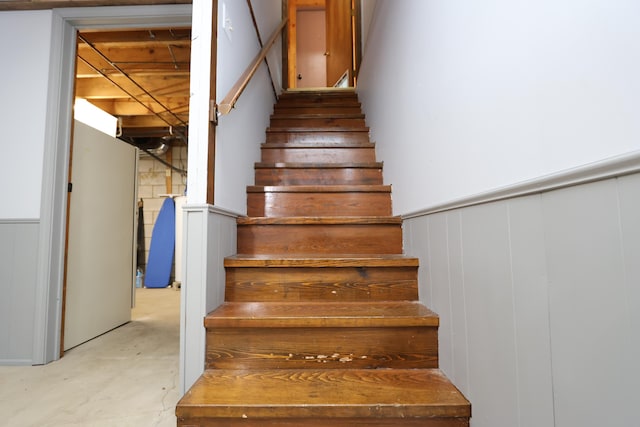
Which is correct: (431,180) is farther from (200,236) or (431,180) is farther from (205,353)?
(205,353)

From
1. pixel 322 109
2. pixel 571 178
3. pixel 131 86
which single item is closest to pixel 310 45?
pixel 322 109

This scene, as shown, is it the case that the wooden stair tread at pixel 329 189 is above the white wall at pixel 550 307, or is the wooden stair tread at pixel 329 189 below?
above

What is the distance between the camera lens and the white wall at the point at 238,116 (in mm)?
1269

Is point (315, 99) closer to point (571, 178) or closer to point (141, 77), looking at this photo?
point (141, 77)

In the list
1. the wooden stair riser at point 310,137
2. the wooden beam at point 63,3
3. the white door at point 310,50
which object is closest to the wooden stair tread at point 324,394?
the wooden stair riser at point 310,137

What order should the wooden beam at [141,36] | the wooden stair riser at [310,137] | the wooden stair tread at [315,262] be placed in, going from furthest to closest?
the wooden stair riser at [310,137] → the wooden beam at [141,36] → the wooden stair tread at [315,262]

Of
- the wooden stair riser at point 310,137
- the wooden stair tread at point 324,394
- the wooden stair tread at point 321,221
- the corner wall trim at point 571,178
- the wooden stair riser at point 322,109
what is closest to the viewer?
Result: the corner wall trim at point 571,178

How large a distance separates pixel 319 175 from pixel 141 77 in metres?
2.52

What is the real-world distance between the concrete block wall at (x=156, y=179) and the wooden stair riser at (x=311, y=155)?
2.93m

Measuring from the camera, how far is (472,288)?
0.81 m

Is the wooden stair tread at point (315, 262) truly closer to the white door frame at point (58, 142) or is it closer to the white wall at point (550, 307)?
the white wall at point (550, 307)

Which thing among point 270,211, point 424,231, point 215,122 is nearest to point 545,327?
point 424,231

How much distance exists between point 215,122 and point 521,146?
1.03 meters

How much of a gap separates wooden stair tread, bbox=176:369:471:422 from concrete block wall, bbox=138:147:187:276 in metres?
4.17
